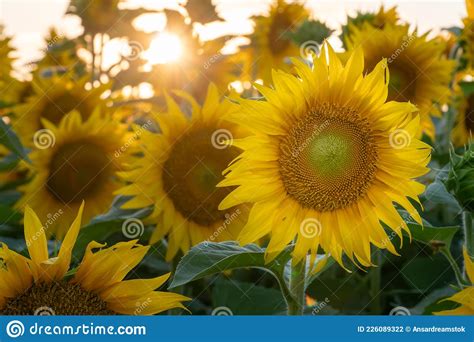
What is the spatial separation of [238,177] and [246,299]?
2.24ft

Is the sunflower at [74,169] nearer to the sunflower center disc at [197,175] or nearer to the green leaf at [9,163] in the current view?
the green leaf at [9,163]

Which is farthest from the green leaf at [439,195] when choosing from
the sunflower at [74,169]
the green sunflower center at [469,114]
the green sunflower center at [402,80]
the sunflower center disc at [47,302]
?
the green sunflower center at [469,114]

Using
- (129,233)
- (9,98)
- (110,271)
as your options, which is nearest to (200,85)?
(129,233)

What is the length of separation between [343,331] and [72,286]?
56 centimetres

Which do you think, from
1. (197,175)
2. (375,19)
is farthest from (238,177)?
(375,19)

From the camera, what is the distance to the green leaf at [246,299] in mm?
2002

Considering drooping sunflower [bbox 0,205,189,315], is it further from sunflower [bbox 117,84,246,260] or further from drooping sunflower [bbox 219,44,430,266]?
sunflower [bbox 117,84,246,260]

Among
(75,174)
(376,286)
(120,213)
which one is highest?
(120,213)

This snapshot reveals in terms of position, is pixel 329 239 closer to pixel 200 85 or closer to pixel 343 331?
pixel 343 331

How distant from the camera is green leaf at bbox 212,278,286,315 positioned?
200 cm

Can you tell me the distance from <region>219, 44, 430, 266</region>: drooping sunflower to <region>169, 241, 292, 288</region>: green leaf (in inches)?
1.3

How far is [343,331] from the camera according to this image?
1.40 m

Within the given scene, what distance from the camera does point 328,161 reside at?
1.53 meters

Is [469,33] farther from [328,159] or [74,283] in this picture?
[74,283]
